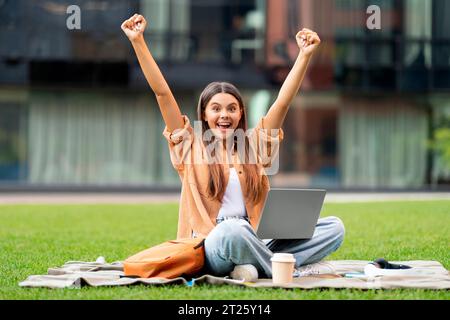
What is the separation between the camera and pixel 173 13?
27.3m

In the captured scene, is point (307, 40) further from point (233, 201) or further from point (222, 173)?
point (233, 201)

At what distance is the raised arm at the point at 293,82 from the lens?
262 inches

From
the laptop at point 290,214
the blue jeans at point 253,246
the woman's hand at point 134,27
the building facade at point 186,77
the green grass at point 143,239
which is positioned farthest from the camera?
the building facade at point 186,77

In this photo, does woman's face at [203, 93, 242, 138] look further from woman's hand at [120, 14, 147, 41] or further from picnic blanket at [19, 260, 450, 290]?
picnic blanket at [19, 260, 450, 290]

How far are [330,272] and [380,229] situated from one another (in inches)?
248

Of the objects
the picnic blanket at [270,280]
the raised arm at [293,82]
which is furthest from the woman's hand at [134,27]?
the picnic blanket at [270,280]

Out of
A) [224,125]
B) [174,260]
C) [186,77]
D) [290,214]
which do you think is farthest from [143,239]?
[186,77]

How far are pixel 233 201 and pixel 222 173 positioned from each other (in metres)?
0.22

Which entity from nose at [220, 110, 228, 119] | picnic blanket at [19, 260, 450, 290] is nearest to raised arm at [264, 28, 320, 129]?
nose at [220, 110, 228, 119]

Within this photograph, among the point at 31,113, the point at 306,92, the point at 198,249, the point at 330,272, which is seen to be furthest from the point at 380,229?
the point at 31,113

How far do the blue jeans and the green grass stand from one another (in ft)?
0.96

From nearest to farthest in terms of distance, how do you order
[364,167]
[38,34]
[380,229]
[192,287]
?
[192,287] < [380,229] < [38,34] < [364,167]

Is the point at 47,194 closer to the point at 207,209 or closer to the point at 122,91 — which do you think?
the point at 122,91

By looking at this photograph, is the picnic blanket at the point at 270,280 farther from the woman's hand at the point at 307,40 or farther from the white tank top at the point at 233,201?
the woman's hand at the point at 307,40
